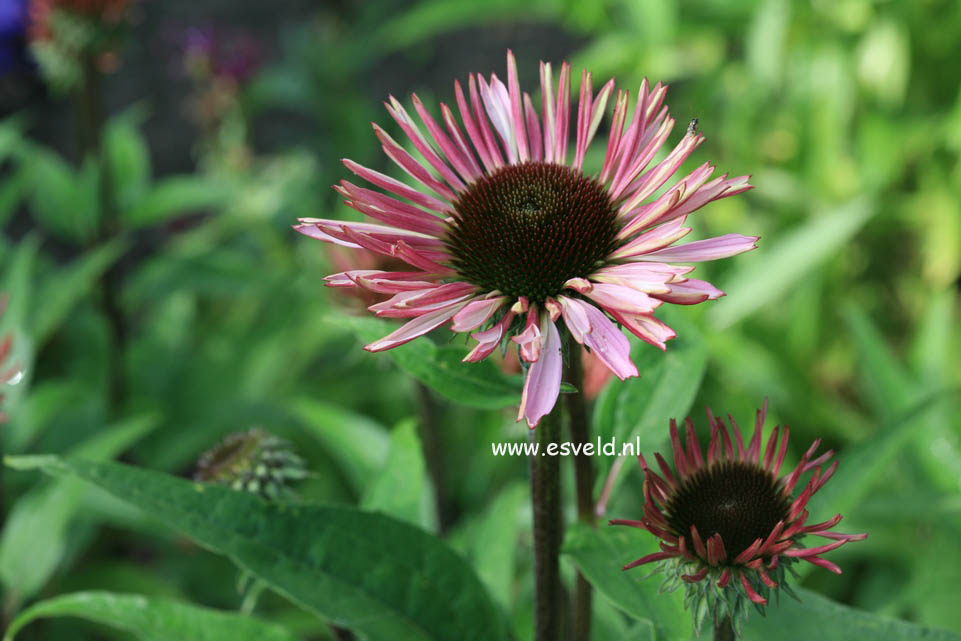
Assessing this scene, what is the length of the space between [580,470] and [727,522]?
104 mm

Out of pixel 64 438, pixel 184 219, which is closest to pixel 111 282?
pixel 64 438

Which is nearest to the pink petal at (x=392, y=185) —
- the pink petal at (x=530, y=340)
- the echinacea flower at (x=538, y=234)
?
the echinacea flower at (x=538, y=234)

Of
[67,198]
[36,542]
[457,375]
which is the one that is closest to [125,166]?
[67,198]

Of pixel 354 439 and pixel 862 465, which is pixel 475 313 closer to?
pixel 862 465

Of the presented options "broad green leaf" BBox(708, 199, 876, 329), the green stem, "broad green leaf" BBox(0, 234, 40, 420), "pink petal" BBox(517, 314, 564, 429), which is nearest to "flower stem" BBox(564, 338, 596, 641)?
"pink petal" BBox(517, 314, 564, 429)

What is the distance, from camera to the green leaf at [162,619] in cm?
63

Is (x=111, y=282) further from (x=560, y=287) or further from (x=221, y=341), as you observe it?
(x=560, y=287)

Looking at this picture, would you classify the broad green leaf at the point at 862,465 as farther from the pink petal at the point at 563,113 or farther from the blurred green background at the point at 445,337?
the pink petal at the point at 563,113

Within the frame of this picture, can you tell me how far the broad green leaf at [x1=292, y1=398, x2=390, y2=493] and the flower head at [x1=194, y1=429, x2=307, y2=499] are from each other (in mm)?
203

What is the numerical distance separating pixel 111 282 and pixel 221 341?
0.30 meters

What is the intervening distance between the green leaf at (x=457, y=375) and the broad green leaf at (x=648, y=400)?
83 millimetres

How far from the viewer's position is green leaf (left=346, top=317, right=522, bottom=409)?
0.56 metres

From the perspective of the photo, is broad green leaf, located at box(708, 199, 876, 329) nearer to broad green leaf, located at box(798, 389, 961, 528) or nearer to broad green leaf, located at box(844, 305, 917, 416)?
broad green leaf, located at box(844, 305, 917, 416)

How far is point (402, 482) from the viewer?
675mm
